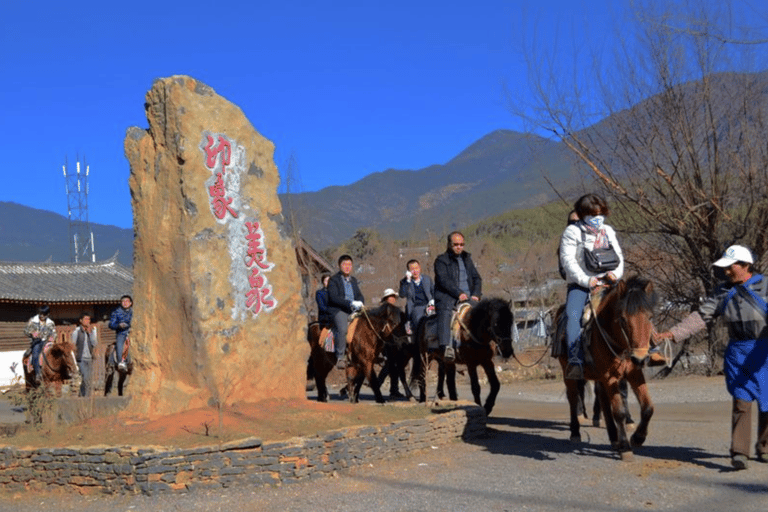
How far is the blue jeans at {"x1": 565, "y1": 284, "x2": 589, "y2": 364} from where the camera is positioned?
1002 centimetres

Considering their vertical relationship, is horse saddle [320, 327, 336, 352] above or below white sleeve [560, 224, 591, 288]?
below

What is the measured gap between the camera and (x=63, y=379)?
852 inches

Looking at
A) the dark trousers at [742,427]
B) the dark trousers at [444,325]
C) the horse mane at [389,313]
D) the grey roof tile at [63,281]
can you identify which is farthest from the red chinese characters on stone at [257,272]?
the grey roof tile at [63,281]

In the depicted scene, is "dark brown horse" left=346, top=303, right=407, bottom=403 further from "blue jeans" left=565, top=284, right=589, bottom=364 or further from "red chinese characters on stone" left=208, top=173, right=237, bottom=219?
"blue jeans" left=565, top=284, right=589, bottom=364

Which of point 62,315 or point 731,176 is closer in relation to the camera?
point 731,176

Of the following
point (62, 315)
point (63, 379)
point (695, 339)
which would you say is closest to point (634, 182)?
point (695, 339)

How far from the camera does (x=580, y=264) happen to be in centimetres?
1024

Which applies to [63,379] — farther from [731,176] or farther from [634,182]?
[731,176]

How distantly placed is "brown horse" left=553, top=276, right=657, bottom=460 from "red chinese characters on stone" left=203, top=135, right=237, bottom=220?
4.94m

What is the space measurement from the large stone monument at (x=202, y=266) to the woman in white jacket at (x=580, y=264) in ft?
13.5

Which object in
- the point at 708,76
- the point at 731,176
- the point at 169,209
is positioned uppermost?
the point at 708,76

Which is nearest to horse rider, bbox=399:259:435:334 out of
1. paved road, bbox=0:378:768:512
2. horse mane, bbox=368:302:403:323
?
horse mane, bbox=368:302:403:323

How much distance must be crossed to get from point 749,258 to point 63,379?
1688 centimetres

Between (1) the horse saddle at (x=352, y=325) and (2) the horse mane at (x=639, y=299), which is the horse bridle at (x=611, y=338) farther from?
(1) the horse saddle at (x=352, y=325)
